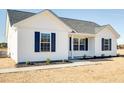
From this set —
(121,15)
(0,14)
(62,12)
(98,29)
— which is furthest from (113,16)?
(0,14)

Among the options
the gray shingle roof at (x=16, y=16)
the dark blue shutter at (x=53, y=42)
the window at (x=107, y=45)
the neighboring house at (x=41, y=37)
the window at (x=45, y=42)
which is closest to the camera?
the neighboring house at (x=41, y=37)

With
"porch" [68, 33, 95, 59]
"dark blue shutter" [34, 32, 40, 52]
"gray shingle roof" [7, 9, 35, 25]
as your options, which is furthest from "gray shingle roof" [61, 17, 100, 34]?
"dark blue shutter" [34, 32, 40, 52]

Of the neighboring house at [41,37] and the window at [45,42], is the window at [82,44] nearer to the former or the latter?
the neighboring house at [41,37]

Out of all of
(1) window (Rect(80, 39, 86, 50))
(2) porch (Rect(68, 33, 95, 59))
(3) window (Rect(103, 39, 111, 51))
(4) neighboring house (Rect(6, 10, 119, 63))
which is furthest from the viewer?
(3) window (Rect(103, 39, 111, 51))

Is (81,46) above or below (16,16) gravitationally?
below

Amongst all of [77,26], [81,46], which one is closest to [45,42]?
[81,46]

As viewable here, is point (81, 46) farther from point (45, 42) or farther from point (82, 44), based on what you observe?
point (45, 42)

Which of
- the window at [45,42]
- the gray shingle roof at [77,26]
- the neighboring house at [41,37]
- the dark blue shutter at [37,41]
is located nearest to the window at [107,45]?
the gray shingle roof at [77,26]

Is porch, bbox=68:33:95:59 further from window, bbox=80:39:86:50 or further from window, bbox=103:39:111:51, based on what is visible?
window, bbox=103:39:111:51

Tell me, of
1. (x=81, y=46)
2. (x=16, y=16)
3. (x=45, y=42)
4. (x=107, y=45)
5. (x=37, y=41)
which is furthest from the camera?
(x=107, y=45)

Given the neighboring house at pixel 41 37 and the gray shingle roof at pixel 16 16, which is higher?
the gray shingle roof at pixel 16 16

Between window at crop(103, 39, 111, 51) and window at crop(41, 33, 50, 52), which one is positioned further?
window at crop(103, 39, 111, 51)

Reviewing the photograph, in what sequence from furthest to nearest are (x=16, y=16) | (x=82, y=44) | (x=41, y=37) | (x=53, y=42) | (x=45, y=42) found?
1. (x=82, y=44)
2. (x=16, y=16)
3. (x=53, y=42)
4. (x=45, y=42)
5. (x=41, y=37)

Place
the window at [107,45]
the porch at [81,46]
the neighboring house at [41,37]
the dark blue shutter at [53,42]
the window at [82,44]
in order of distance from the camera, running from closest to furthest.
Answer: the neighboring house at [41,37] < the dark blue shutter at [53,42] < the porch at [81,46] < the window at [82,44] < the window at [107,45]
